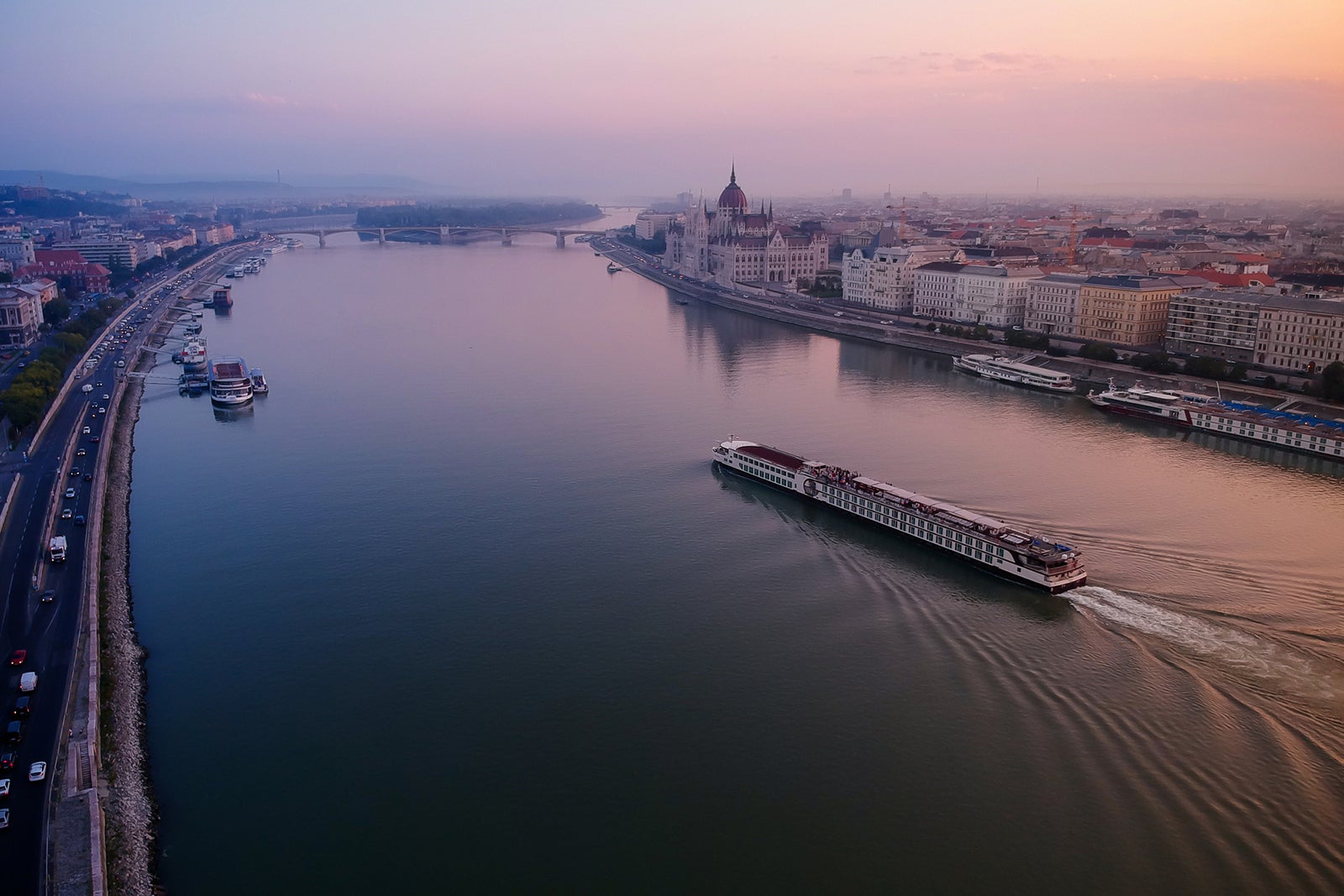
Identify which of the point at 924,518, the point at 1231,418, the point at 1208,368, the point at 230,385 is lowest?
the point at 924,518

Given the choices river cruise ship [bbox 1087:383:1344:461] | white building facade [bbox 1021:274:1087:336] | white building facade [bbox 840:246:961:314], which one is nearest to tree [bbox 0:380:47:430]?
river cruise ship [bbox 1087:383:1344:461]

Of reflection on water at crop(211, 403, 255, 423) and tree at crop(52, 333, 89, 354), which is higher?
tree at crop(52, 333, 89, 354)

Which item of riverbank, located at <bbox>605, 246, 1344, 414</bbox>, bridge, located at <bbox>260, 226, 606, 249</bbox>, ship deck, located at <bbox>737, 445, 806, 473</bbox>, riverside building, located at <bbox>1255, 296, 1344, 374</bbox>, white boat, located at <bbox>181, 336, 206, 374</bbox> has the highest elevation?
bridge, located at <bbox>260, 226, 606, 249</bbox>

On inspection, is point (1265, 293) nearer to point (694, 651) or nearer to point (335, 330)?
point (694, 651)

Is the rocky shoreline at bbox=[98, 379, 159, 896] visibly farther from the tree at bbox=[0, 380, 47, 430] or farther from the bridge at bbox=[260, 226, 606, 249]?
the bridge at bbox=[260, 226, 606, 249]

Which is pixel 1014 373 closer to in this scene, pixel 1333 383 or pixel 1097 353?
pixel 1097 353

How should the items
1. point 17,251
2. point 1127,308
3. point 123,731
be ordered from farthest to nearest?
point 17,251 < point 1127,308 < point 123,731

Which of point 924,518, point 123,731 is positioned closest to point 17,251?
point 123,731

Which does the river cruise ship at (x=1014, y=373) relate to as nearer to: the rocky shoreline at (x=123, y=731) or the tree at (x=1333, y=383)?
the tree at (x=1333, y=383)
